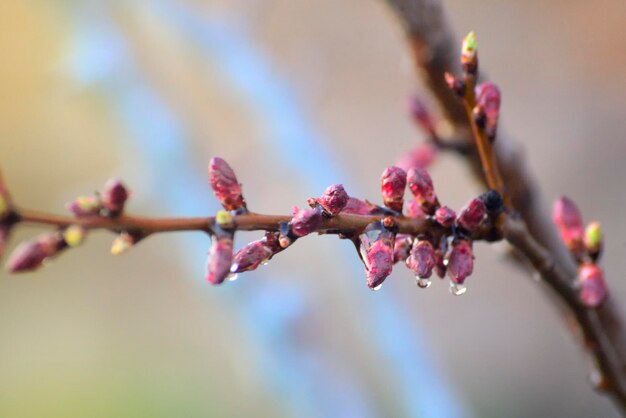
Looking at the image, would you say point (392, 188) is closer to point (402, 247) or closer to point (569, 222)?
point (402, 247)

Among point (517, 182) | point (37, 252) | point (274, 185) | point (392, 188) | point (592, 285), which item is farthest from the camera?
point (274, 185)

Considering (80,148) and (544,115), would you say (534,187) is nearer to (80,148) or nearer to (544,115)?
(544,115)

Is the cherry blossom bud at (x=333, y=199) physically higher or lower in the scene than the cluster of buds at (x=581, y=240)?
higher

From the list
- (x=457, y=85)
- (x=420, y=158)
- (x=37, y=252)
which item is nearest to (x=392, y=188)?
(x=457, y=85)

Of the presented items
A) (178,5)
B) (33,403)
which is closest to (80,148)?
(33,403)

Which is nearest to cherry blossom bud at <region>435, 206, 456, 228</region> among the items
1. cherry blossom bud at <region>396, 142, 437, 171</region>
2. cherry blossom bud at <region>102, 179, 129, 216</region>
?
cherry blossom bud at <region>102, 179, 129, 216</region>

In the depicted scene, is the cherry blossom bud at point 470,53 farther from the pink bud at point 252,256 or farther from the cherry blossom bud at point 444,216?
the pink bud at point 252,256

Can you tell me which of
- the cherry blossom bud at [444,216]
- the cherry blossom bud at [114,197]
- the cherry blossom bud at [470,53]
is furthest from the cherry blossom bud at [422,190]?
the cherry blossom bud at [114,197]
